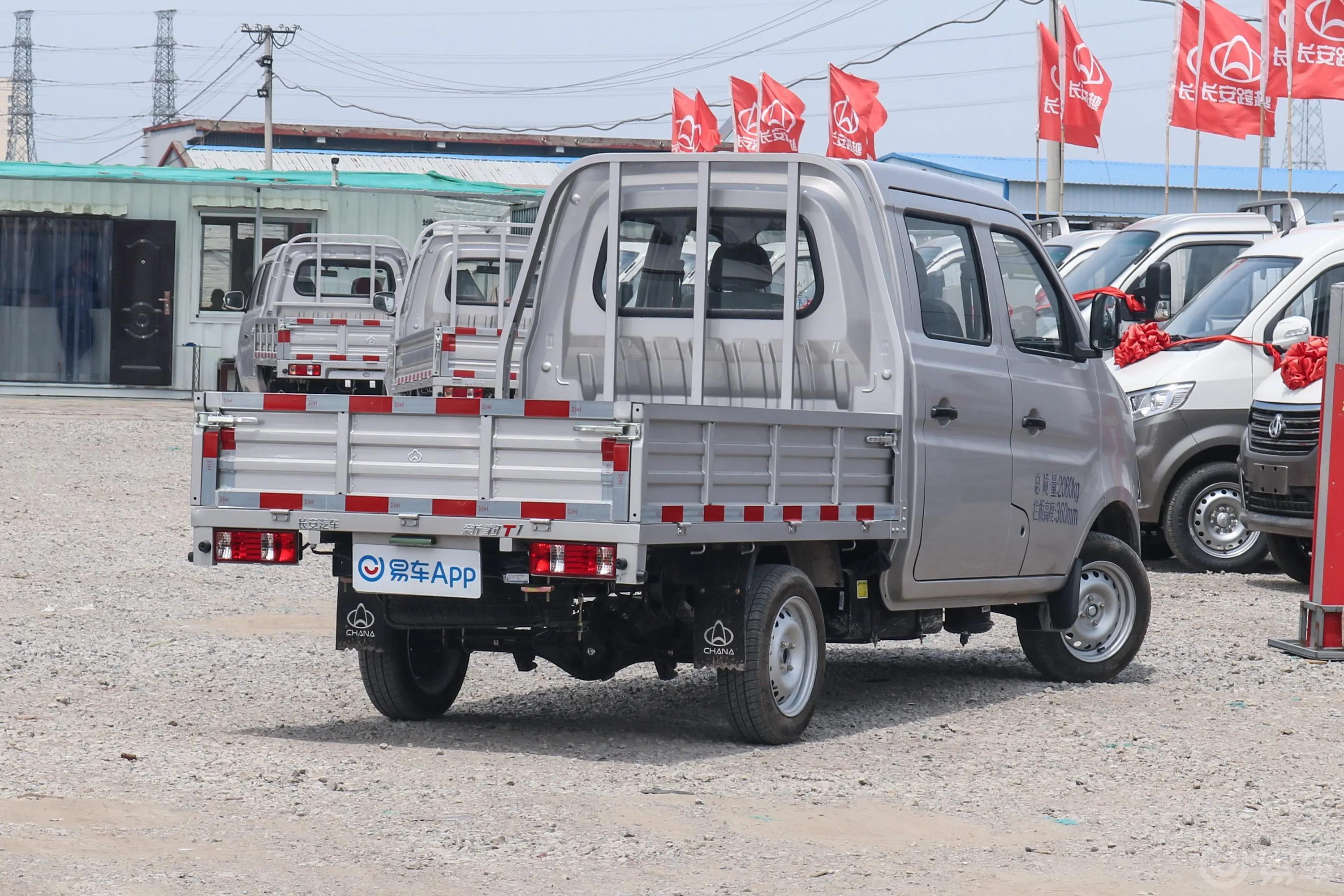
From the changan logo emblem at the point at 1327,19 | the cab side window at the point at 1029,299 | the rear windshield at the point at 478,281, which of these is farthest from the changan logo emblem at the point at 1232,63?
the cab side window at the point at 1029,299

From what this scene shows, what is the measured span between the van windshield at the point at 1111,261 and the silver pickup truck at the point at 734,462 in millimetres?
7270

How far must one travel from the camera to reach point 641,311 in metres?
7.96

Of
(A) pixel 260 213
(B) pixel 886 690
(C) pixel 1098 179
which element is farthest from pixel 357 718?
(C) pixel 1098 179

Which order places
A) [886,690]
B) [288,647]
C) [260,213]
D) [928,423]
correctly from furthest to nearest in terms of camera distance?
[260,213] < [288,647] < [886,690] < [928,423]

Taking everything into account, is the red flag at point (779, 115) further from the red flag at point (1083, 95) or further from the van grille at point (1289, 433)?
the van grille at point (1289, 433)

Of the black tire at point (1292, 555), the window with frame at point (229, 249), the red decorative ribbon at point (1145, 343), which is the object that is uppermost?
the window with frame at point (229, 249)

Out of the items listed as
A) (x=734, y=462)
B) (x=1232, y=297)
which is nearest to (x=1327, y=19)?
(x=1232, y=297)

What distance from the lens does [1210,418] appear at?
13.3 m

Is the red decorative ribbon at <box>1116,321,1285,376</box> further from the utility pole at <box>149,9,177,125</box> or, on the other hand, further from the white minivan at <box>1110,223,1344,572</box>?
the utility pole at <box>149,9,177,125</box>

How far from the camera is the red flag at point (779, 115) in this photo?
109ft

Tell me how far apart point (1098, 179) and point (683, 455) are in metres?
49.4

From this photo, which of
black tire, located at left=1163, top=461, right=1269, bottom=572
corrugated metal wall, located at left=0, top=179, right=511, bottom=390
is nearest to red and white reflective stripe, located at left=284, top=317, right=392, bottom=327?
corrugated metal wall, located at left=0, top=179, right=511, bottom=390

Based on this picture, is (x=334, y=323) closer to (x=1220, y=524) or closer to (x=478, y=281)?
(x=478, y=281)

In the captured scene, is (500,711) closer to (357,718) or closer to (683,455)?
(357,718)
